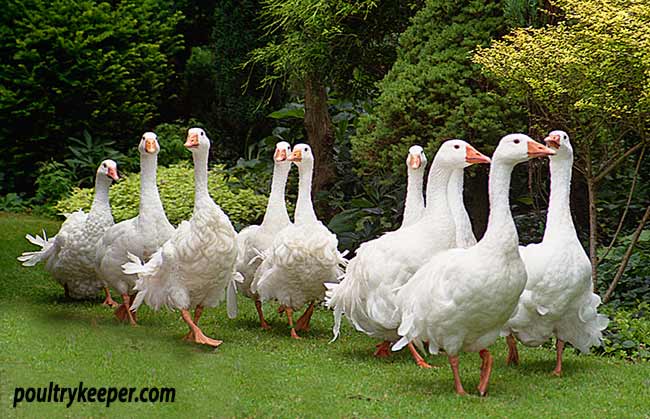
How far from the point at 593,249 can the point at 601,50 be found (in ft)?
5.86

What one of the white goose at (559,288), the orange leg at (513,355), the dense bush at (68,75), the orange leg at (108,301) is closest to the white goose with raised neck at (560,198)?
the white goose at (559,288)

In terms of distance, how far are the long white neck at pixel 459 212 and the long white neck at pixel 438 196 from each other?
0.79 meters

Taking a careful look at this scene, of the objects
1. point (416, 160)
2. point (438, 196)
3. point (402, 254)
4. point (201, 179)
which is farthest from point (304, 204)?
point (438, 196)

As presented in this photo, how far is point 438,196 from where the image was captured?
23.0 ft

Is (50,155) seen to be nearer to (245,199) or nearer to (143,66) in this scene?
(143,66)

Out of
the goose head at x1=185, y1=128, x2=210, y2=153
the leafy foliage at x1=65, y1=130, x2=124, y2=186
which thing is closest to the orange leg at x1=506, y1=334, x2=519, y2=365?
the goose head at x1=185, y1=128, x2=210, y2=153

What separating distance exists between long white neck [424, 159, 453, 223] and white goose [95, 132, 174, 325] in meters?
2.60

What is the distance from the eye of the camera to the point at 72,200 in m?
13.6

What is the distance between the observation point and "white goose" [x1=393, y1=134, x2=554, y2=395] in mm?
6008

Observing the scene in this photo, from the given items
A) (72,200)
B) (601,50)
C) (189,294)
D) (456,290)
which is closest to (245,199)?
(72,200)

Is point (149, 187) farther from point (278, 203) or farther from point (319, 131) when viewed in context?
point (319, 131)

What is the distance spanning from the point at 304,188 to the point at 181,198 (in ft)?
12.8

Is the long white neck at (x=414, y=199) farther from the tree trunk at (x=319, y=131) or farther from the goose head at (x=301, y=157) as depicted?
the tree trunk at (x=319, y=131)

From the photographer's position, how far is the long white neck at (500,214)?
6.01 metres
